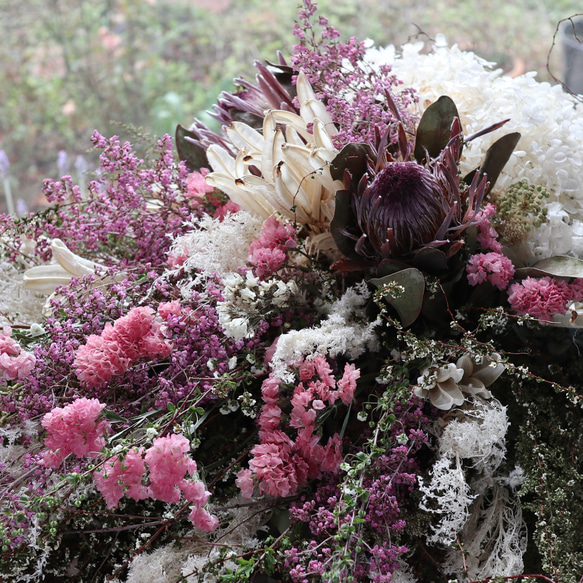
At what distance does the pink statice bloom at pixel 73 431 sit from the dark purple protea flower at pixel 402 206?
321mm

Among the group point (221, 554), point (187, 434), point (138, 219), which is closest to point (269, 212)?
point (138, 219)

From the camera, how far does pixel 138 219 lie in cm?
93

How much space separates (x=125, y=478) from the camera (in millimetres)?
650

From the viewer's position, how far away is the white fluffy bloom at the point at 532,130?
0.82 m

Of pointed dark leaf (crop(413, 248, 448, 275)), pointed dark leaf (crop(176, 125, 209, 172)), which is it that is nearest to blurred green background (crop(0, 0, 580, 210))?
pointed dark leaf (crop(176, 125, 209, 172))

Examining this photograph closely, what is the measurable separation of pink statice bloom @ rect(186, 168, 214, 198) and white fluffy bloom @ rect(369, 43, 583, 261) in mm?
317

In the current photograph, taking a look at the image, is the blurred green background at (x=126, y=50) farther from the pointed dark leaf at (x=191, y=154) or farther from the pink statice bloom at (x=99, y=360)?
the pink statice bloom at (x=99, y=360)

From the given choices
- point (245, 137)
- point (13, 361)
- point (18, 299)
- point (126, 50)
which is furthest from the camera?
point (126, 50)

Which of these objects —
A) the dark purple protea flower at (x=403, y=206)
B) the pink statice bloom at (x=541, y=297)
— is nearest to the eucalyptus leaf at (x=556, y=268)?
the pink statice bloom at (x=541, y=297)

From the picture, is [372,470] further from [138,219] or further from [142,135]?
[142,135]

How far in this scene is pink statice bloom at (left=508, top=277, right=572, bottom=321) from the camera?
0.73 m

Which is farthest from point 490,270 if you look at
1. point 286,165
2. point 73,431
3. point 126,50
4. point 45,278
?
point 126,50

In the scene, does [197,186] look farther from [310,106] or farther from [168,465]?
[168,465]

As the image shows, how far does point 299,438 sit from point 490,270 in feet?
0.93
